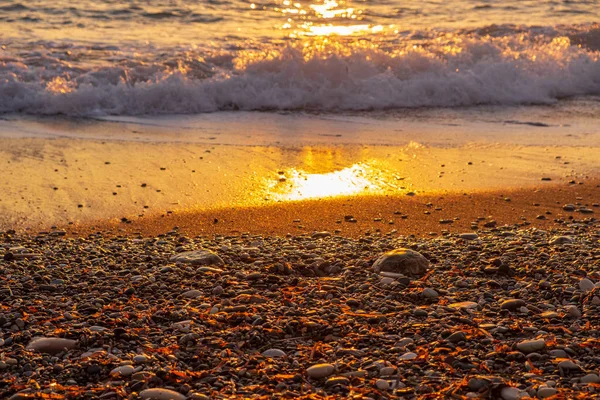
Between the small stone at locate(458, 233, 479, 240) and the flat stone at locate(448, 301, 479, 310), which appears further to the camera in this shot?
the small stone at locate(458, 233, 479, 240)

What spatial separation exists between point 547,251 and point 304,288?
162 cm

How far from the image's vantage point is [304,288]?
4195 mm

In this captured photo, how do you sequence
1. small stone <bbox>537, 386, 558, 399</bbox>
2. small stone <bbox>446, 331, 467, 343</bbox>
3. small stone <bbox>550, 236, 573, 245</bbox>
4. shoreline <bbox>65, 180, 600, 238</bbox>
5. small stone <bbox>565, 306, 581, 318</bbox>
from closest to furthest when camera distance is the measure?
small stone <bbox>537, 386, 558, 399</bbox>
small stone <bbox>446, 331, 467, 343</bbox>
small stone <bbox>565, 306, 581, 318</bbox>
small stone <bbox>550, 236, 573, 245</bbox>
shoreline <bbox>65, 180, 600, 238</bbox>

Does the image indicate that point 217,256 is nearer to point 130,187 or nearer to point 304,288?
point 304,288

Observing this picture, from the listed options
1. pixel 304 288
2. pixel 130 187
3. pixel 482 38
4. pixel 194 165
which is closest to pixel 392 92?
pixel 482 38

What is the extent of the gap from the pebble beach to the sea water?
5.92 metres

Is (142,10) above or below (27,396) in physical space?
above

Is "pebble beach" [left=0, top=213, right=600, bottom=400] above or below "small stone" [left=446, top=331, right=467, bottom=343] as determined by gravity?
below

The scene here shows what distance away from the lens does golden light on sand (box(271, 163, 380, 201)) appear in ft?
21.7

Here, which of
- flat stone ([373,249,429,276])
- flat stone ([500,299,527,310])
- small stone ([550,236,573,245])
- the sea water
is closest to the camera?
flat stone ([500,299,527,310])

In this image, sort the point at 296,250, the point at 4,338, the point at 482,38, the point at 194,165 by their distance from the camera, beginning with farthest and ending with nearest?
the point at 482,38
the point at 194,165
the point at 296,250
the point at 4,338

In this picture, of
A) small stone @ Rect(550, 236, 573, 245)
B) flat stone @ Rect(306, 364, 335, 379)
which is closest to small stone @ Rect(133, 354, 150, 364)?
flat stone @ Rect(306, 364, 335, 379)

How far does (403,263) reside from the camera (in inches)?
175

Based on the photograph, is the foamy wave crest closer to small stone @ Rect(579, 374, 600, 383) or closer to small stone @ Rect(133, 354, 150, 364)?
small stone @ Rect(133, 354, 150, 364)
